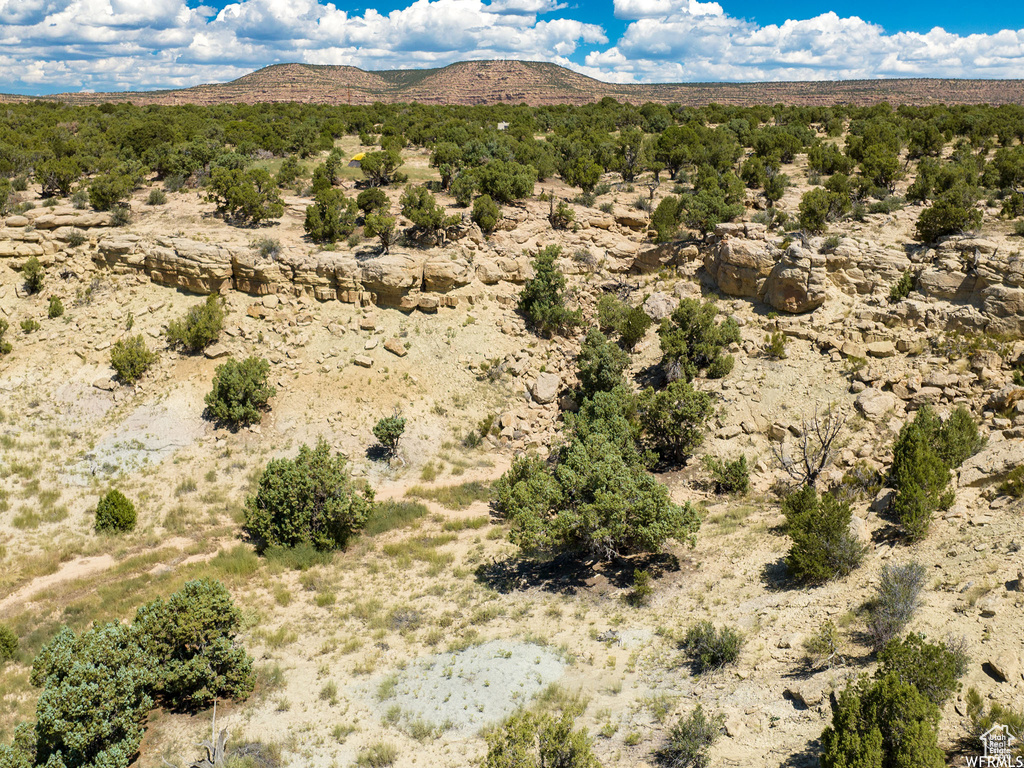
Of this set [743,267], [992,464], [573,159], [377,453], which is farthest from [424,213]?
[992,464]

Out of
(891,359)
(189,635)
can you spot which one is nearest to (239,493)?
(189,635)

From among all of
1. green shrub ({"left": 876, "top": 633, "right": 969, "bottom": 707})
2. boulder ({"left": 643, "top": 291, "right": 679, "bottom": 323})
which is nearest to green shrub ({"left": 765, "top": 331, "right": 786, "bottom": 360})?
boulder ({"left": 643, "top": 291, "right": 679, "bottom": 323})

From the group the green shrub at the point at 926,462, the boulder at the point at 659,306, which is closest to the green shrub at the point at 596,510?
the green shrub at the point at 926,462

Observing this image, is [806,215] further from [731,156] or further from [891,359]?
[731,156]

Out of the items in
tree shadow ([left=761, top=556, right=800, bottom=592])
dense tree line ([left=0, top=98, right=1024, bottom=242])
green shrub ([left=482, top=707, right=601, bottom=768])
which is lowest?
tree shadow ([left=761, top=556, right=800, bottom=592])

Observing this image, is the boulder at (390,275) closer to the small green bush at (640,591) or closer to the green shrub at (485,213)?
the green shrub at (485,213)

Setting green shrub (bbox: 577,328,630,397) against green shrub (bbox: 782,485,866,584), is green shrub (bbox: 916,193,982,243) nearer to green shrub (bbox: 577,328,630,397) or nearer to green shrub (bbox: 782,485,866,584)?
green shrub (bbox: 577,328,630,397)
